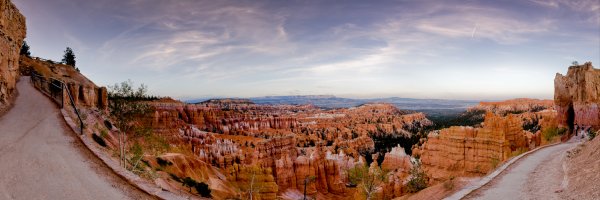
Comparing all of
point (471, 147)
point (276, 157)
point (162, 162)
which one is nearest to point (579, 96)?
point (471, 147)

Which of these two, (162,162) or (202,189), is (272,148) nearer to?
(162,162)

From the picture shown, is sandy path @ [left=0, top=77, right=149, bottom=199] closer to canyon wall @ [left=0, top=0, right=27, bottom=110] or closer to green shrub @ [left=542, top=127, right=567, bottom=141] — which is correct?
canyon wall @ [left=0, top=0, right=27, bottom=110]

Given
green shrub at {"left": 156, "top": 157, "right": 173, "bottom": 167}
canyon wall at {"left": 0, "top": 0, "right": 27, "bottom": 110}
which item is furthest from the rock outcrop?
canyon wall at {"left": 0, "top": 0, "right": 27, "bottom": 110}

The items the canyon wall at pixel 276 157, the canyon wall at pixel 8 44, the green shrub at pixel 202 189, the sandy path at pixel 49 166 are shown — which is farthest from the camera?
the canyon wall at pixel 276 157

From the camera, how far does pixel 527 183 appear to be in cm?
1391

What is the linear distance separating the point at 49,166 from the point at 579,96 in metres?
43.3

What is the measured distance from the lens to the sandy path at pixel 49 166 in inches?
414

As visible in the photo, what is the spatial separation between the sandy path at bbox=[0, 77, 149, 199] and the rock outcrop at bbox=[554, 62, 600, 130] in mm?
39839

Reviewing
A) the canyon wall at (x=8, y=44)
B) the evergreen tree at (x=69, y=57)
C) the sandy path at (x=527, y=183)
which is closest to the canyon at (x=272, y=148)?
the canyon wall at (x=8, y=44)

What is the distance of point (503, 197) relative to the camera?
39.1 ft

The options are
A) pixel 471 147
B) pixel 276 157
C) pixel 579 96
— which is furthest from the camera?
pixel 276 157

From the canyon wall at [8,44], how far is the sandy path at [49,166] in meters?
4.00

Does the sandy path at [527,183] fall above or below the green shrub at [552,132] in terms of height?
above

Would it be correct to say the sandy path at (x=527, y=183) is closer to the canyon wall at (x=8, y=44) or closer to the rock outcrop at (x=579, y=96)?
the rock outcrop at (x=579, y=96)
